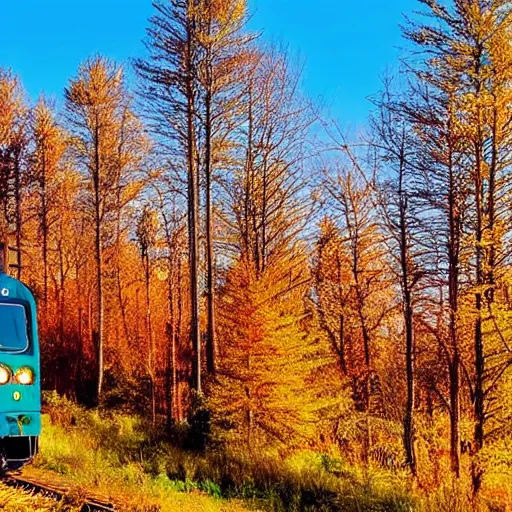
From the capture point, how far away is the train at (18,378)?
7.27m

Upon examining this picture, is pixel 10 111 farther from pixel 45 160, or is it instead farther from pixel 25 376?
pixel 25 376

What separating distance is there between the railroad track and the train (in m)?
0.20

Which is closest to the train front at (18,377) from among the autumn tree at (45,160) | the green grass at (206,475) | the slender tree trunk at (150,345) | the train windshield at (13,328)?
the train windshield at (13,328)

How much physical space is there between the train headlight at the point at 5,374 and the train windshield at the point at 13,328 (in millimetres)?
254

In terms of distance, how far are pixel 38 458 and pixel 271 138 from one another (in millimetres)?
14077

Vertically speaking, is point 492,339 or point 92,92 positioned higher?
point 92,92

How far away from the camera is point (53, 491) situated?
21.7 feet

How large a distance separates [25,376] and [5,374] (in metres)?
0.28

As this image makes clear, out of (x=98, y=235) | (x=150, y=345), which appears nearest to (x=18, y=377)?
(x=98, y=235)

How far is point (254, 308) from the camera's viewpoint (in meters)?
16.3

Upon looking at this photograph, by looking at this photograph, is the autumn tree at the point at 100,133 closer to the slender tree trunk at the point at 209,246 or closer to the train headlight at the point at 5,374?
the slender tree trunk at the point at 209,246

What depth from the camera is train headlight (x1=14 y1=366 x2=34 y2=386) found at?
24.8ft

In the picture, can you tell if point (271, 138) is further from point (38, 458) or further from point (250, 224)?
point (38, 458)

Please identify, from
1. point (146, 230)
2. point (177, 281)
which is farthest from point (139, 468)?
point (177, 281)
